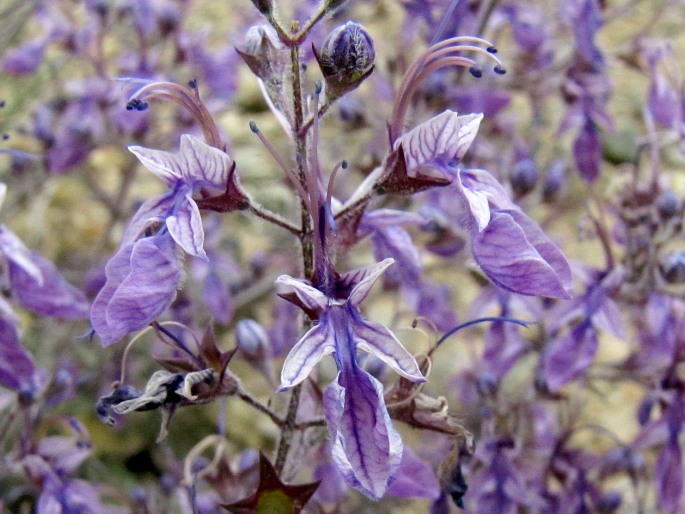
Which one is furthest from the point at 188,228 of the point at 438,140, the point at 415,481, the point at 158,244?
the point at 415,481

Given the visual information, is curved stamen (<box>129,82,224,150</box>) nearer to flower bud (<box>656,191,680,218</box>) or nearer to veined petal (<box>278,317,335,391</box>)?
veined petal (<box>278,317,335,391</box>)

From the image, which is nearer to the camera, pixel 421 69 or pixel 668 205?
pixel 421 69

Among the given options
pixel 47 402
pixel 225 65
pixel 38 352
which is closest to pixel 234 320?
pixel 38 352

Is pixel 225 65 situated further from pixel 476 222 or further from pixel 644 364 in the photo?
pixel 476 222

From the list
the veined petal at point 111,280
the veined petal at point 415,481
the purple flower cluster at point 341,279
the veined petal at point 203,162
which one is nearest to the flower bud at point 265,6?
the purple flower cluster at point 341,279

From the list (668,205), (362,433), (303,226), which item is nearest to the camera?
(362,433)

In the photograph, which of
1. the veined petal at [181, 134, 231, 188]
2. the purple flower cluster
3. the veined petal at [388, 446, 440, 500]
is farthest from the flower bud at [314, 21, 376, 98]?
the veined petal at [388, 446, 440, 500]

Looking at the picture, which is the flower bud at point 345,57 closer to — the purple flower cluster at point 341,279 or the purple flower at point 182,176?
the purple flower cluster at point 341,279

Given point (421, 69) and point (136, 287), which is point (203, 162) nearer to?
point (136, 287)
